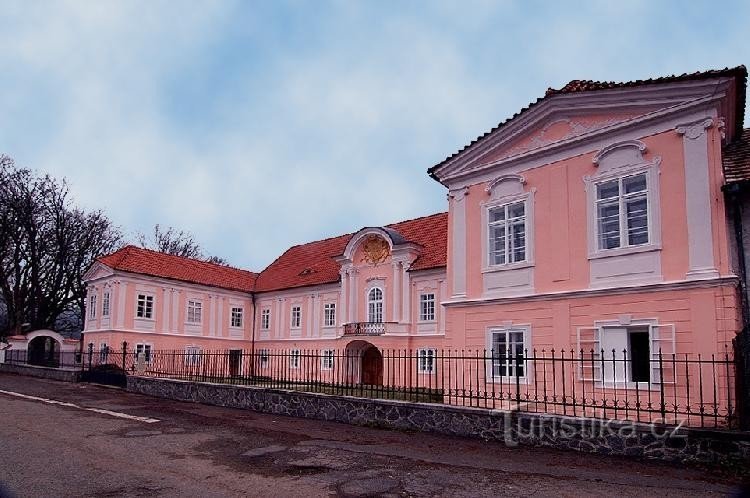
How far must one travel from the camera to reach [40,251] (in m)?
37.8

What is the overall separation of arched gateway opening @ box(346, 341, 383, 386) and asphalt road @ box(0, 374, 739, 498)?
15.0m

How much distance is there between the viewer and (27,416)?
45.9 ft

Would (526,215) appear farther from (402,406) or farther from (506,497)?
(506,497)

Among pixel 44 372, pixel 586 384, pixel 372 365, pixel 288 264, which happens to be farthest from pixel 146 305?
pixel 586 384

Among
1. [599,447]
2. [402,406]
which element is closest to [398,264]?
[402,406]

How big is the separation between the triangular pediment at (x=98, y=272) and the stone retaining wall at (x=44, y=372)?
231 inches

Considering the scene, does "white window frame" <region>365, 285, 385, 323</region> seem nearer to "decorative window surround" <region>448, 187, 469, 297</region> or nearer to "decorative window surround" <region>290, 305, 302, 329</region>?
"decorative window surround" <region>290, 305, 302, 329</region>

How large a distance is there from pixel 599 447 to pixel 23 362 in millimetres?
28659

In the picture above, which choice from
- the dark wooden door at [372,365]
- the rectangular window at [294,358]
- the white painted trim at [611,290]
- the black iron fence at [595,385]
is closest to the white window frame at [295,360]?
the rectangular window at [294,358]

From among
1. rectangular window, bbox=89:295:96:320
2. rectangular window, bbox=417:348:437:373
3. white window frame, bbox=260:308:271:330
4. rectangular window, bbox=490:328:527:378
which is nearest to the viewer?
rectangular window, bbox=490:328:527:378

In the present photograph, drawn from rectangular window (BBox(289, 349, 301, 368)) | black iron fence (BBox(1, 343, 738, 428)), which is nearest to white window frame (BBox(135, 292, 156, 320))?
rectangular window (BBox(289, 349, 301, 368))

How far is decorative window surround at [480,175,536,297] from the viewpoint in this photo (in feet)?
47.7

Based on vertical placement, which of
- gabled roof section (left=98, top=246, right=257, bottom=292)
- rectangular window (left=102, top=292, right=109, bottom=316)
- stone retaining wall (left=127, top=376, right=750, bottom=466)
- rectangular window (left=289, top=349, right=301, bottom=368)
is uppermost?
gabled roof section (left=98, top=246, right=257, bottom=292)

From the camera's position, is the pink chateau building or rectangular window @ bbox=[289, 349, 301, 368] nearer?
the pink chateau building
